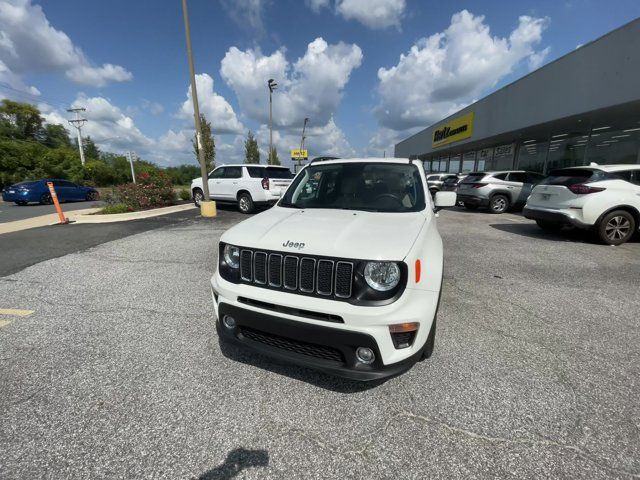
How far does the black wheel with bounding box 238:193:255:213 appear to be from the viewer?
11.6 meters

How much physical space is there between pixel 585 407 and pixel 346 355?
178 centimetres

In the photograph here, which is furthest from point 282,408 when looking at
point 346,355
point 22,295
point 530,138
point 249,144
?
point 249,144

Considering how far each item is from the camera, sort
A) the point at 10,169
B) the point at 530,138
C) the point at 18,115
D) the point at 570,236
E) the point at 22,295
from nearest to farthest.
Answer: the point at 22,295 → the point at 570,236 → the point at 530,138 → the point at 10,169 → the point at 18,115

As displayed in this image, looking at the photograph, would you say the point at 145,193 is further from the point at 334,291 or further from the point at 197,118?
the point at 334,291

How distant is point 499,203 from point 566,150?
6.35 metres

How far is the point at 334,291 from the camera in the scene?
201cm

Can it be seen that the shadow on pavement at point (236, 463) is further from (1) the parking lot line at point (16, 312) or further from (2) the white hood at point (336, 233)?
(1) the parking lot line at point (16, 312)

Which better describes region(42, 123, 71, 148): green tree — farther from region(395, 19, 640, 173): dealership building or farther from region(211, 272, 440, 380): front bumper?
region(211, 272, 440, 380): front bumper

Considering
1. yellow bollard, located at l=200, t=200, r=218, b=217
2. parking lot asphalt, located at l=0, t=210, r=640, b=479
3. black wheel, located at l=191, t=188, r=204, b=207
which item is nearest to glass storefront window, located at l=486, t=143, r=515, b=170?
parking lot asphalt, located at l=0, t=210, r=640, b=479

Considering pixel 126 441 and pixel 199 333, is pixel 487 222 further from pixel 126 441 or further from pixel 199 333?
pixel 126 441

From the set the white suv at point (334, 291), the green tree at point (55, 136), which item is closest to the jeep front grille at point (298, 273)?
the white suv at point (334, 291)

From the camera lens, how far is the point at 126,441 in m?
1.88

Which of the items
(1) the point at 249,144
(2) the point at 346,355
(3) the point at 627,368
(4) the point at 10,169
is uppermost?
(1) the point at 249,144

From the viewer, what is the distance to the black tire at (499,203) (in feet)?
38.5
